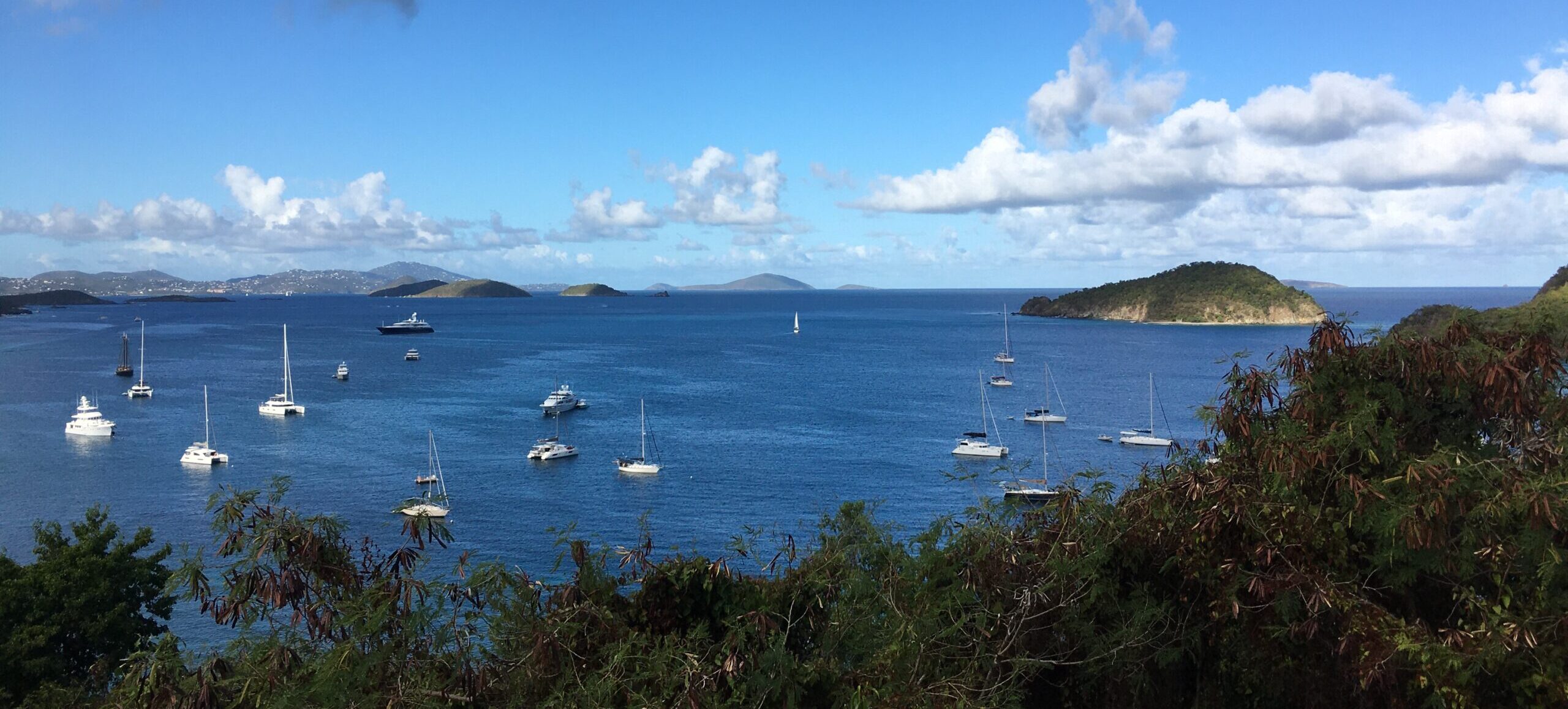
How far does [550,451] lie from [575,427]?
10419 mm

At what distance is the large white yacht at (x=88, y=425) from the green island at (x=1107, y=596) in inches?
2326

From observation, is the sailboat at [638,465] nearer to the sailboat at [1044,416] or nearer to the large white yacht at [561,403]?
the large white yacht at [561,403]

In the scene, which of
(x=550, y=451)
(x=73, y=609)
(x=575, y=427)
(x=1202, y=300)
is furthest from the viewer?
(x=1202, y=300)

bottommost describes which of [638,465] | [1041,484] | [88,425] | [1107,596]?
[638,465]

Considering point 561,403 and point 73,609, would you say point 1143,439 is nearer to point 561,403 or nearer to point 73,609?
point 561,403

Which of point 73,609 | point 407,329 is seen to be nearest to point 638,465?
point 73,609

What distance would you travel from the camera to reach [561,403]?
222 ft

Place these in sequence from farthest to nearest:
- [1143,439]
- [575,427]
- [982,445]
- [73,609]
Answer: [575,427], [1143,439], [982,445], [73,609]

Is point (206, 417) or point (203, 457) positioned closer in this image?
point (203, 457)

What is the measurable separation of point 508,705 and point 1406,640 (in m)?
6.61

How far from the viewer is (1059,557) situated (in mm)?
9062

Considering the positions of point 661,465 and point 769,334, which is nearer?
point 661,465

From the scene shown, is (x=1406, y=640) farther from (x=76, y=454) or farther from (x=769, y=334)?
(x=769, y=334)

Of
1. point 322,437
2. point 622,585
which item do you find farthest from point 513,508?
point 622,585
